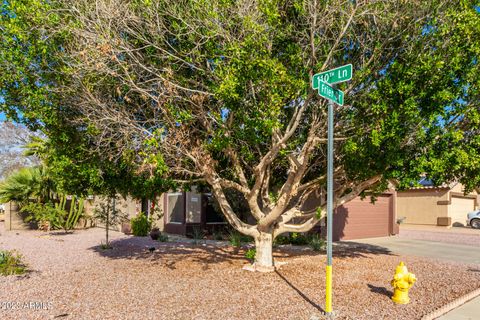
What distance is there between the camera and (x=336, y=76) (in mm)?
5652

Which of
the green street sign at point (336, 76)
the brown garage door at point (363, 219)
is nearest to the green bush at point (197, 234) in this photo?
the brown garage door at point (363, 219)

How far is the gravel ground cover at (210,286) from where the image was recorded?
6188mm

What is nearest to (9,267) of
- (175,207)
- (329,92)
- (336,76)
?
(329,92)

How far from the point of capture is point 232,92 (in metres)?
6.74

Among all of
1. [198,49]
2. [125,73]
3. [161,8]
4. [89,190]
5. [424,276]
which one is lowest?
[424,276]

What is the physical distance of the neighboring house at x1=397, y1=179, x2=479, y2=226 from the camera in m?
27.5

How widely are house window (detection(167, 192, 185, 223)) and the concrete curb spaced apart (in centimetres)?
1274

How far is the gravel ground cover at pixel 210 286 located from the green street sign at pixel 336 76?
11.8 feet

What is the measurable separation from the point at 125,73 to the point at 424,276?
8407 mm

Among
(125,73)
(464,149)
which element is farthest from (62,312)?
(464,149)

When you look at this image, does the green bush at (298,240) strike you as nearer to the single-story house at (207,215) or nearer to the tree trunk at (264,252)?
the single-story house at (207,215)

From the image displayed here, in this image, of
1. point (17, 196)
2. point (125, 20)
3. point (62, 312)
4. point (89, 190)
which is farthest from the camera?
point (17, 196)

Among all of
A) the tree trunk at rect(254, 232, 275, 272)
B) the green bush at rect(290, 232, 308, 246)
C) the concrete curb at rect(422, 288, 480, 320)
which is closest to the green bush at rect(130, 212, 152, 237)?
the green bush at rect(290, 232, 308, 246)

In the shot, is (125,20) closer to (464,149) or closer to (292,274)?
(292,274)
